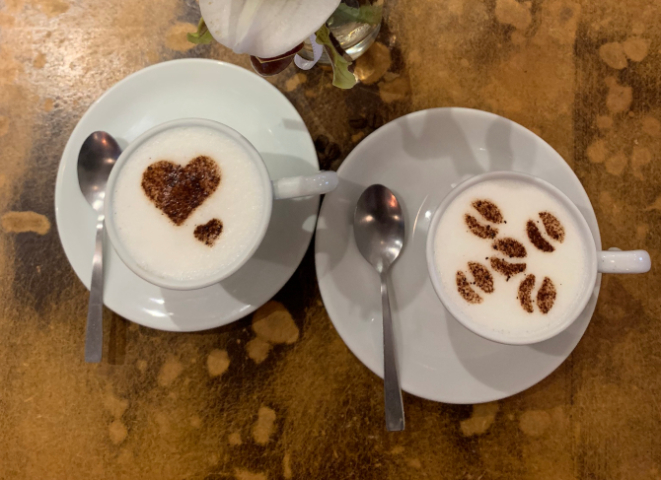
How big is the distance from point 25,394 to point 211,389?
1.48 ft

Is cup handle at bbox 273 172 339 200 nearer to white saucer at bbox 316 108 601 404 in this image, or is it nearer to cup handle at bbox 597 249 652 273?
white saucer at bbox 316 108 601 404

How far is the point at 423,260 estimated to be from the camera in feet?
2.99

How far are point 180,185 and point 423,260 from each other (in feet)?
1.74

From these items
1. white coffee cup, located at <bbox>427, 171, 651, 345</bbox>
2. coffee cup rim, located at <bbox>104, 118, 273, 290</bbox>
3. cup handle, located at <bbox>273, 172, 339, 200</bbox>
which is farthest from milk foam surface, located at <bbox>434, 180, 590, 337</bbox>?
coffee cup rim, located at <bbox>104, 118, 273, 290</bbox>

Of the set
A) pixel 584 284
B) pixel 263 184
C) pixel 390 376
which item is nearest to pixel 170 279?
pixel 263 184

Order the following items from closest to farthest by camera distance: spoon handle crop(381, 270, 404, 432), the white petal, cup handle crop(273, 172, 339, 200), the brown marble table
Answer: the white petal < cup handle crop(273, 172, 339, 200) < spoon handle crop(381, 270, 404, 432) < the brown marble table

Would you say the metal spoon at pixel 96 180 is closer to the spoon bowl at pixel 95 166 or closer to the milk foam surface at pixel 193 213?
the spoon bowl at pixel 95 166

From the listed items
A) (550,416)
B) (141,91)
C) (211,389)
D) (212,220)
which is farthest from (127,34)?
(550,416)

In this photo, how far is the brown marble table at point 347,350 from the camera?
0.96m

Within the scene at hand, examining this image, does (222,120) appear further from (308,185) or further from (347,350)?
(347,350)

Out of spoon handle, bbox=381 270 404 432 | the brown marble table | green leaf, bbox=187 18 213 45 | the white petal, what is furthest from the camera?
the brown marble table

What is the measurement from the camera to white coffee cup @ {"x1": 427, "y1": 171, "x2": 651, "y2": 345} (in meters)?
0.74

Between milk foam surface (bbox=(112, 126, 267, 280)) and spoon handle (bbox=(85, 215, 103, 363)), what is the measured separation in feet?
0.51

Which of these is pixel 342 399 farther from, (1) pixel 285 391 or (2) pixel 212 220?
(2) pixel 212 220
